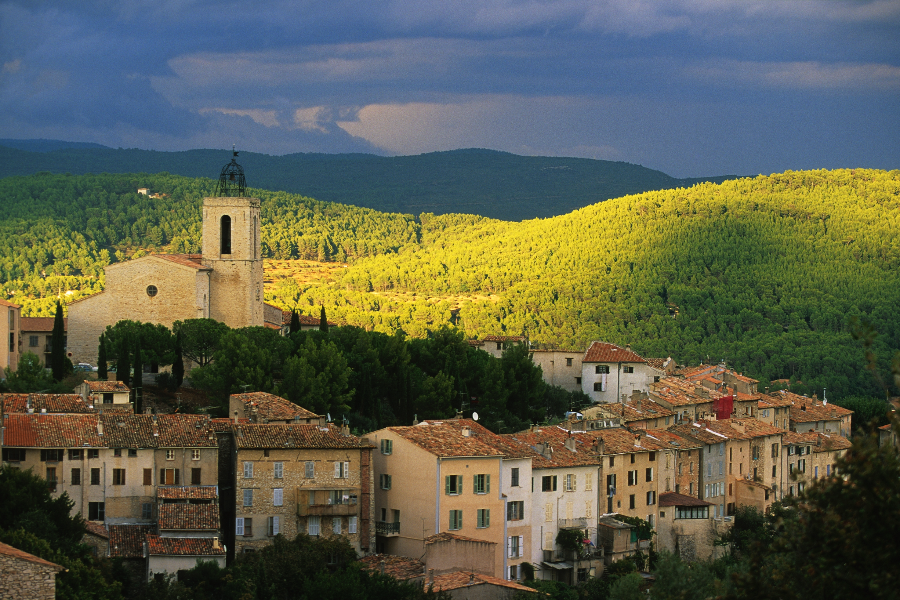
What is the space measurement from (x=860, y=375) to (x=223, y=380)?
75.0 m

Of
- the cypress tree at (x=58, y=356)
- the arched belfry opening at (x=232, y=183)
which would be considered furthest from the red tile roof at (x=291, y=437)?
the arched belfry opening at (x=232, y=183)

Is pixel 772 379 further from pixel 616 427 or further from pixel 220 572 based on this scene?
pixel 220 572

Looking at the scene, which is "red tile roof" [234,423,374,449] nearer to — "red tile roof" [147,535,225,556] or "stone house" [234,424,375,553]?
"stone house" [234,424,375,553]

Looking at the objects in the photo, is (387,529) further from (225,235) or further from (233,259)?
(225,235)

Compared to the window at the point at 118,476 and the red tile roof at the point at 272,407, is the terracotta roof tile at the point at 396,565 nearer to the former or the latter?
the red tile roof at the point at 272,407

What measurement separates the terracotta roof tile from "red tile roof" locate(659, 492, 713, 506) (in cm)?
1573

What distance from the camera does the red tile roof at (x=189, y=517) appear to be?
43938 millimetres

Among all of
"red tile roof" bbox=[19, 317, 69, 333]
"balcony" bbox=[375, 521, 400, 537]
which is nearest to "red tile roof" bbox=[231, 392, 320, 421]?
"balcony" bbox=[375, 521, 400, 537]

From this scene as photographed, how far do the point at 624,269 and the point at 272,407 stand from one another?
10308 cm

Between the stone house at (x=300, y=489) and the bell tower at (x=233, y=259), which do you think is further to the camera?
the bell tower at (x=233, y=259)

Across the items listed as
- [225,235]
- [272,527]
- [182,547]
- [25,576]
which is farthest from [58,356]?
[25,576]

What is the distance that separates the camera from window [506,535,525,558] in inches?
2000

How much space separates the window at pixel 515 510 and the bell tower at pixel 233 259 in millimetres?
32948

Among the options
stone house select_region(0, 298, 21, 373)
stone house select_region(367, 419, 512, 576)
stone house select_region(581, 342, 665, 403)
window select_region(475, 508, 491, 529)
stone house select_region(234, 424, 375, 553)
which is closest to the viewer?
stone house select_region(234, 424, 375, 553)
